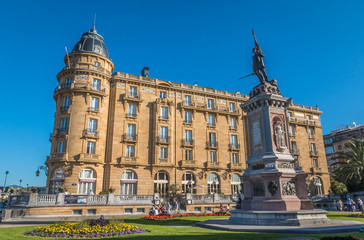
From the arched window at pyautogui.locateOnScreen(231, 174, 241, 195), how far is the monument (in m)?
28.8

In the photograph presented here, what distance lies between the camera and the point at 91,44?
4259 centimetres

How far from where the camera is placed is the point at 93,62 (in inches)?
1619

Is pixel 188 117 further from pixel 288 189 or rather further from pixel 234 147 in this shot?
pixel 288 189

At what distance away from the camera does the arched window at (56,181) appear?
35000 mm

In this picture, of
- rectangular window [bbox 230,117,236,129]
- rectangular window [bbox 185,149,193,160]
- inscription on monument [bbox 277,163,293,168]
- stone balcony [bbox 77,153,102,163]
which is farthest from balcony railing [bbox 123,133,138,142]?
inscription on monument [bbox 277,163,293,168]

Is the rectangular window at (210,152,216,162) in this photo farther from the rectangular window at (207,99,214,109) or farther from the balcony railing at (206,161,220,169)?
the rectangular window at (207,99,214,109)

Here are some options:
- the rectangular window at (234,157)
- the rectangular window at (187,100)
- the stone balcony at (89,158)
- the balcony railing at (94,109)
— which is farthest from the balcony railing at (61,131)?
the rectangular window at (234,157)

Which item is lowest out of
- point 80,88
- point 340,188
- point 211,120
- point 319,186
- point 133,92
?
point 340,188

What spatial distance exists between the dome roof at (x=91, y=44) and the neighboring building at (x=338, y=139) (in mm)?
63288

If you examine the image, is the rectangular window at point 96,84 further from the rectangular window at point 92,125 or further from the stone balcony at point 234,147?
the stone balcony at point 234,147

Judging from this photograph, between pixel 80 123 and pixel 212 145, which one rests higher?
pixel 80 123

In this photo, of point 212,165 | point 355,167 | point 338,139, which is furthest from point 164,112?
point 338,139

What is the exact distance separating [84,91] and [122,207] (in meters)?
18.5

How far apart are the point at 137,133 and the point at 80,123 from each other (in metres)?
8.65
